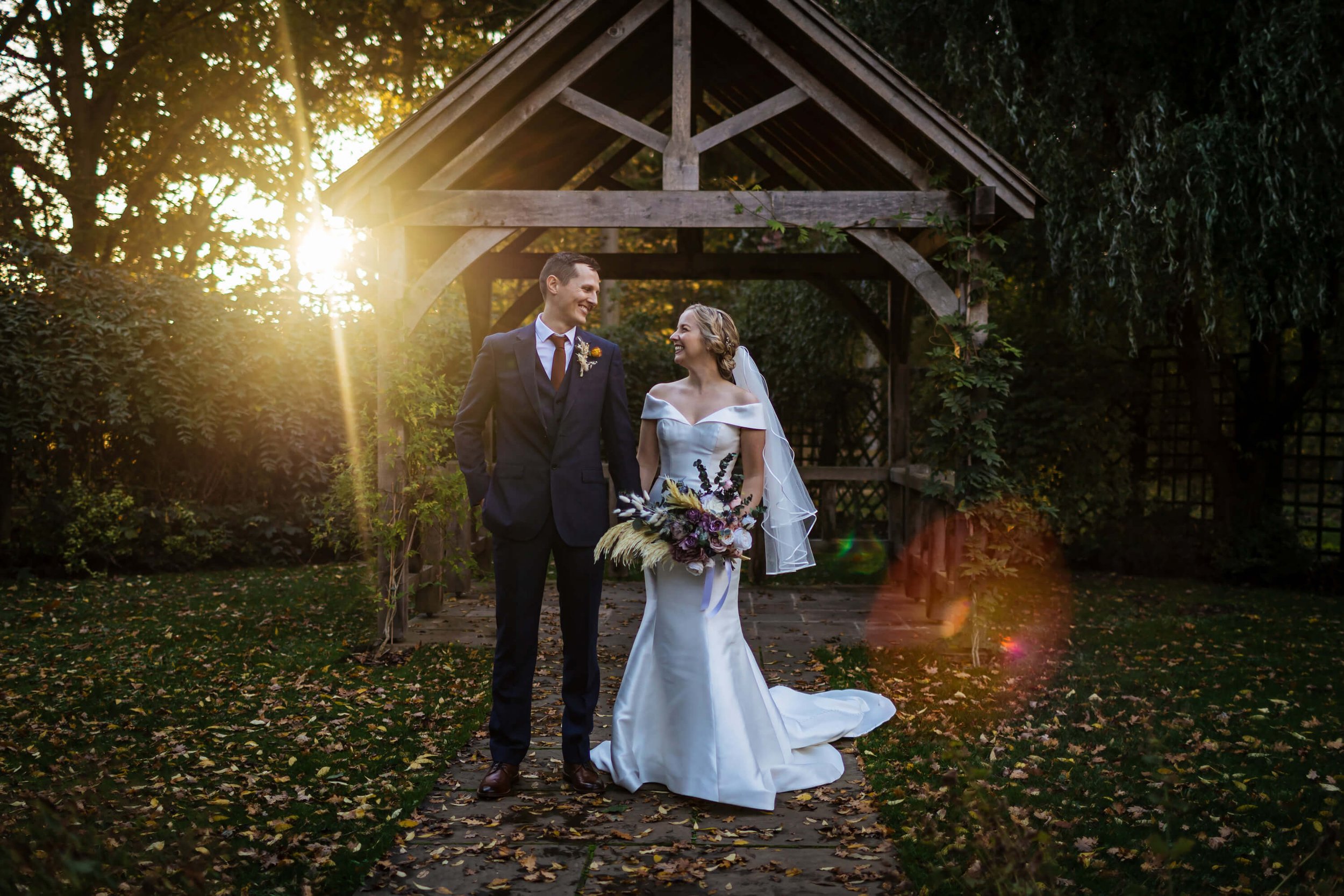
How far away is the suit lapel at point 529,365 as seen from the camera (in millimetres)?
4250

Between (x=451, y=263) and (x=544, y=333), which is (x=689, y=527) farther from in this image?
(x=451, y=263)

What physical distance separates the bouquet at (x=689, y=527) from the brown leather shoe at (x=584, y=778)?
0.90 metres

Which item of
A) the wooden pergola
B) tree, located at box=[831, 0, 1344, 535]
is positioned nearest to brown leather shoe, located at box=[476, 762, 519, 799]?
the wooden pergola

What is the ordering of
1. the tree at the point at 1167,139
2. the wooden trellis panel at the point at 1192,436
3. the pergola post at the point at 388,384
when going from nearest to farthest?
the pergola post at the point at 388,384
the tree at the point at 1167,139
the wooden trellis panel at the point at 1192,436

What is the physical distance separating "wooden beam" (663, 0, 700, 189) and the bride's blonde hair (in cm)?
258

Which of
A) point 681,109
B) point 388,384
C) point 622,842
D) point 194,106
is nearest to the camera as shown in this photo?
point 622,842

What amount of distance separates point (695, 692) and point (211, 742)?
2.62m

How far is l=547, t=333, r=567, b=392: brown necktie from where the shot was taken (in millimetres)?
4320

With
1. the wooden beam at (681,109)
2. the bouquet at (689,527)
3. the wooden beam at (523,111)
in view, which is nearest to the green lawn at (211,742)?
the bouquet at (689,527)

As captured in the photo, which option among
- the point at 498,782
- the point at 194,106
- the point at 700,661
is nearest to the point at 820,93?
the point at 700,661

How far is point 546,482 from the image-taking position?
4.26 metres

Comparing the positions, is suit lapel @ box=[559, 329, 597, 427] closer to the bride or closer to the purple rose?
the bride

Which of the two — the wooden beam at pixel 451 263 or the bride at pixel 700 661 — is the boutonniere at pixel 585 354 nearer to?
the bride at pixel 700 661

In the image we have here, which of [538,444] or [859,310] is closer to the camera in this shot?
[538,444]
